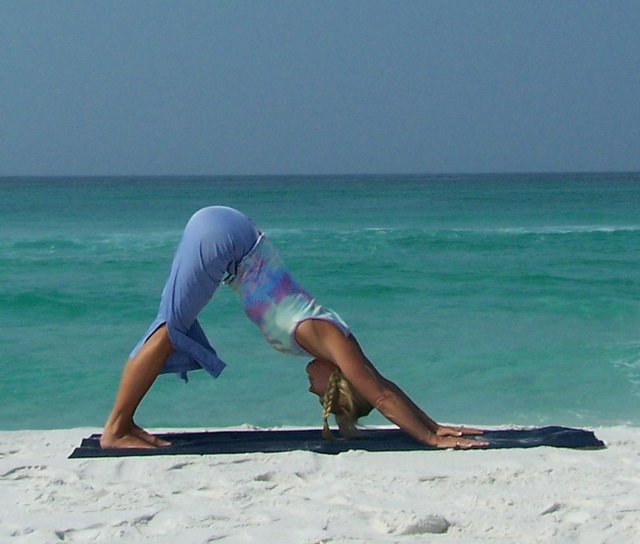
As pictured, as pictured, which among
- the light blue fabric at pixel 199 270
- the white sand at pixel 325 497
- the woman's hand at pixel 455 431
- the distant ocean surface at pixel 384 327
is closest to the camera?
the white sand at pixel 325 497

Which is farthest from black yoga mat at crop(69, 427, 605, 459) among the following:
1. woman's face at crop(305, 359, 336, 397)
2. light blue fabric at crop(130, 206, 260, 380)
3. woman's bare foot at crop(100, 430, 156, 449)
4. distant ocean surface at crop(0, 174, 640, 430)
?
distant ocean surface at crop(0, 174, 640, 430)

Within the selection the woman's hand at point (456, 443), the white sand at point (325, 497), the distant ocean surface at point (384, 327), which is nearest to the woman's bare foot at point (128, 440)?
the white sand at point (325, 497)

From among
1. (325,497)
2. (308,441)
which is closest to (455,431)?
(308,441)

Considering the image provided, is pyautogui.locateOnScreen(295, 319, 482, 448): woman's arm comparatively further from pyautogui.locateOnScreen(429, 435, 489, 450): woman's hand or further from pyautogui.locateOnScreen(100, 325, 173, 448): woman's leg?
pyautogui.locateOnScreen(100, 325, 173, 448): woman's leg

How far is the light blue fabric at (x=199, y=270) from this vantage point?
13.4 ft

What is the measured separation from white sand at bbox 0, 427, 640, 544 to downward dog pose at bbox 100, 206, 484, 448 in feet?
0.79

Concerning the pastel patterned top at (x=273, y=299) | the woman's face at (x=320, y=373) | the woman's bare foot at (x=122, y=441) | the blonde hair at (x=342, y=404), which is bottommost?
the woman's bare foot at (x=122, y=441)

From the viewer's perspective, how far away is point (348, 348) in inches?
162

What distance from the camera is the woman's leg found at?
13.5 feet

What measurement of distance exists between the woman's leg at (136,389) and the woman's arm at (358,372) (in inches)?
23.5

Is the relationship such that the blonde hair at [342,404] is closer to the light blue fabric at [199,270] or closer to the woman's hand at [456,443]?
the woman's hand at [456,443]

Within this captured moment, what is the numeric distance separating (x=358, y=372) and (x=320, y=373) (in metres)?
0.20

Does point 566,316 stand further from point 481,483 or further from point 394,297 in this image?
point 481,483

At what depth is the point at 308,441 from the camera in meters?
4.32
